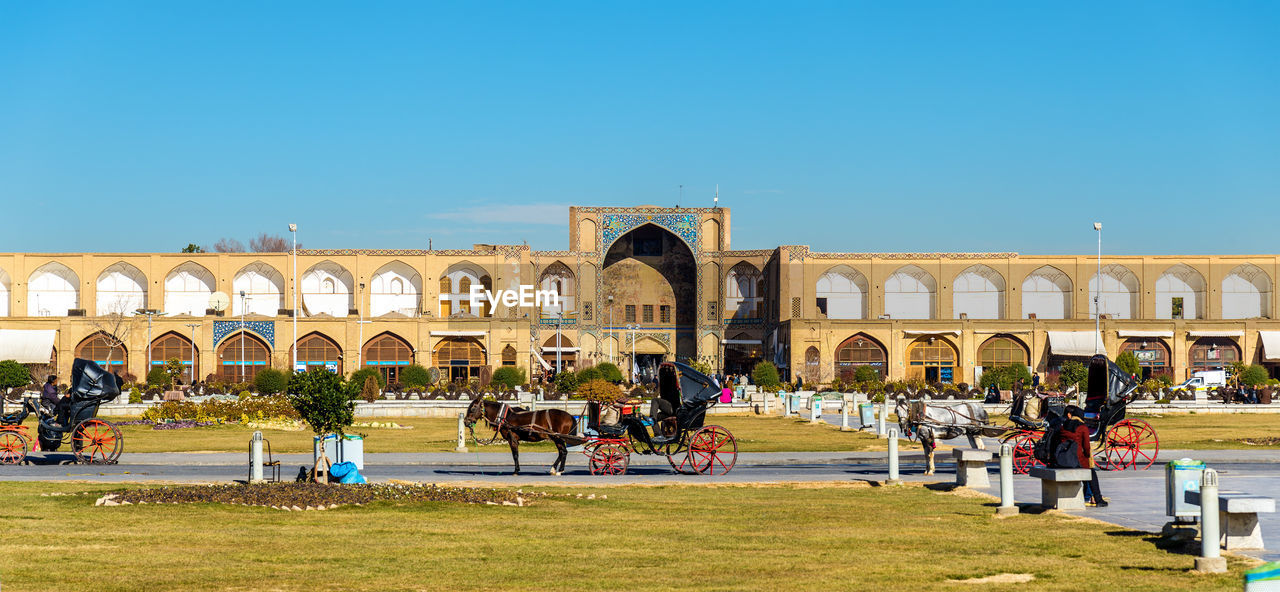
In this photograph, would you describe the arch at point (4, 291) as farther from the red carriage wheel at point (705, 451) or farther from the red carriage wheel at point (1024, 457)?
the red carriage wheel at point (1024, 457)

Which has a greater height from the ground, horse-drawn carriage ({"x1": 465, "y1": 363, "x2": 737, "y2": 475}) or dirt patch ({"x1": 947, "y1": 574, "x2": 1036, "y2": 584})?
horse-drawn carriage ({"x1": 465, "y1": 363, "x2": 737, "y2": 475})

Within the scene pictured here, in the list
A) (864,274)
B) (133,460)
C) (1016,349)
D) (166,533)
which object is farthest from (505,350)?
(166,533)

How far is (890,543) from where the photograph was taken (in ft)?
39.0

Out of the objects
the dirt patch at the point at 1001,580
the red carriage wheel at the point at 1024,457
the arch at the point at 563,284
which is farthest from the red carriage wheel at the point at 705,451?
the arch at the point at 563,284

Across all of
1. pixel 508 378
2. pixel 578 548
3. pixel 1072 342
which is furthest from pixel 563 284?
pixel 578 548

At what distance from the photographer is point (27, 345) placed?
63.2m

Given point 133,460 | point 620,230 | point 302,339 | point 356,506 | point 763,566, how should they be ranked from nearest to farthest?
1. point 763,566
2. point 356,506
3. point 133,460
4. point 302,339
5. point 620,230

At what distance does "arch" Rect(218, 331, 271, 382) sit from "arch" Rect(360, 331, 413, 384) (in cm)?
448

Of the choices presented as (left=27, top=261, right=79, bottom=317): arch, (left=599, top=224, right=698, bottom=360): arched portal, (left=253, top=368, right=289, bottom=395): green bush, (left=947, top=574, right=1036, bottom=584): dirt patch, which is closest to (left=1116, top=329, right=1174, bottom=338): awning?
(left=599, top=224, right=698, bottom=360): arched portal

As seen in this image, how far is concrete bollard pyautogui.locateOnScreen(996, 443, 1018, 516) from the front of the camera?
46.2 feet

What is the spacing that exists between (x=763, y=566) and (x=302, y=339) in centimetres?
5635

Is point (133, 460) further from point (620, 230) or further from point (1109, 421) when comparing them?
point (620, 230)

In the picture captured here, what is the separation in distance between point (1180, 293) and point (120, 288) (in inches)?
1990

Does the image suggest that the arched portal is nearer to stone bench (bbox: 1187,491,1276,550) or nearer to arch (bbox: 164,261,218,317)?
arch (bbox: 164,261,218,317)
